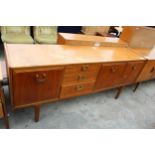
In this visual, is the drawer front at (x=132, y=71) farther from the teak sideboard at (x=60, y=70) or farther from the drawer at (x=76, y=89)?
the drawer at (x=76, y=89)

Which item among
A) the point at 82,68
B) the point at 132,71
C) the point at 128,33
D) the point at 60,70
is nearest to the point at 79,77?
the point at 82,68

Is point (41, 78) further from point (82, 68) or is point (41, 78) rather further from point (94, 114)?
point (94, 114)

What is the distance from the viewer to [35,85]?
1254 millimetres

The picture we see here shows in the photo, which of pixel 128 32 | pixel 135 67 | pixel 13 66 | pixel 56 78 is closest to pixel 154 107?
pixel 135 67

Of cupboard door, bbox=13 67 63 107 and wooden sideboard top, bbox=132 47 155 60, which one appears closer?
cupboard door, bbox=13 67 63 107

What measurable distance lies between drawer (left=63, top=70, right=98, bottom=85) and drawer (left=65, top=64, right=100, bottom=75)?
0.03m

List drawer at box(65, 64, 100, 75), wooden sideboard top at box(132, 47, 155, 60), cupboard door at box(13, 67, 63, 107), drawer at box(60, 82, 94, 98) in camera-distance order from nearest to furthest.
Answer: cupboard door at box(13, 67, 63, 107) < drawer at box(65, 64, 100, 75) < drawer at box(60, 82, 94, 98) < wooden sideboard top at box(132, 47, 155, 60)

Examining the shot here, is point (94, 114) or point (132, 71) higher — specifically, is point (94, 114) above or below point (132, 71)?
below

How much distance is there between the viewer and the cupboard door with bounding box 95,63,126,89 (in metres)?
1.60

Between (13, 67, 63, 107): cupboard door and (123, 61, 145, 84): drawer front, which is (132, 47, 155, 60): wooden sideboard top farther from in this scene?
(13, 67, 63, 107): cupboard door

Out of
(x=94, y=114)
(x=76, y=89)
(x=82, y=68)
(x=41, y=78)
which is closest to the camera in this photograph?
(x=41, y=78)

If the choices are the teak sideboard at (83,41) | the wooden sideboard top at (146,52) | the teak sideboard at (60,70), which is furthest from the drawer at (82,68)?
the wooden sideboard top at (146,52)

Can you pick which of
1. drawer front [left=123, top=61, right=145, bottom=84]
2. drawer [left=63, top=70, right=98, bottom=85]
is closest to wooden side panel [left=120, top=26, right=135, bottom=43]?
drawer front [left=123, top=61, right=145, bottom=84]

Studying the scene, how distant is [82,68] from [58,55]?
0.26 meters
